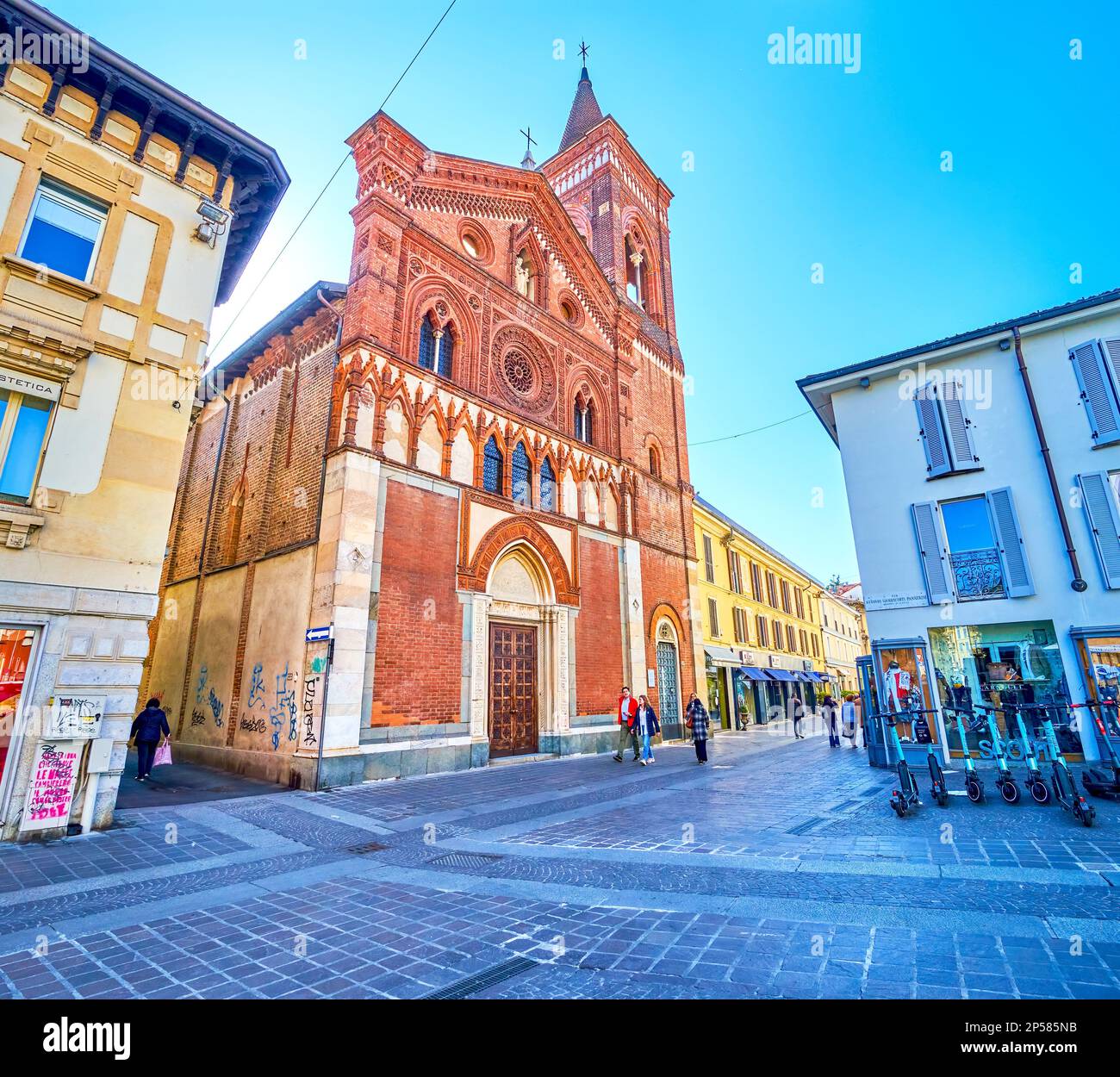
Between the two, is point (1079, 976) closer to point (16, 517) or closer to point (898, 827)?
point (898, 827)

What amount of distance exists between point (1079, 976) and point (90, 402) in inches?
442

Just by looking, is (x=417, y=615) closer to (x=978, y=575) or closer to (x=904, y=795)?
(x=904, y=795)

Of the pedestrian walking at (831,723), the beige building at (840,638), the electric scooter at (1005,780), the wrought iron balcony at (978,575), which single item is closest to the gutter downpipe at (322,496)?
the electric scooter at (1005,780)

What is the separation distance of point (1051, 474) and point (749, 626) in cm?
1852

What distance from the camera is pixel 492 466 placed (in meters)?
15.7

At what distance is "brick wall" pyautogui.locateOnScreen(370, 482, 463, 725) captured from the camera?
12039mm

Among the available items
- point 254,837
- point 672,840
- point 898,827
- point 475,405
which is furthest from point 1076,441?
point 254,837

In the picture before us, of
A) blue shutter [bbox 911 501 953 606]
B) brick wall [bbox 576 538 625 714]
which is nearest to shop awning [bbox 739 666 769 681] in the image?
brick wall [bbox 576 538 625 714]

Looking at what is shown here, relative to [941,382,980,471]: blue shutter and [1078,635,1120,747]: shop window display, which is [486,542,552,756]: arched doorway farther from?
[1078,635,1120,747]: shop window display

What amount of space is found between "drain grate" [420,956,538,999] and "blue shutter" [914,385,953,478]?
13.3 meters

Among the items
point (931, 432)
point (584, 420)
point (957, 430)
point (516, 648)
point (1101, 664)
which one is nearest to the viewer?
point (1101, 664)

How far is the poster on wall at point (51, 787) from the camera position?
6988 mm

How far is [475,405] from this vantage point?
15367 millimetres

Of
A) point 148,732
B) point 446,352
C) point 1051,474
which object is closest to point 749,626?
point 1051,474
